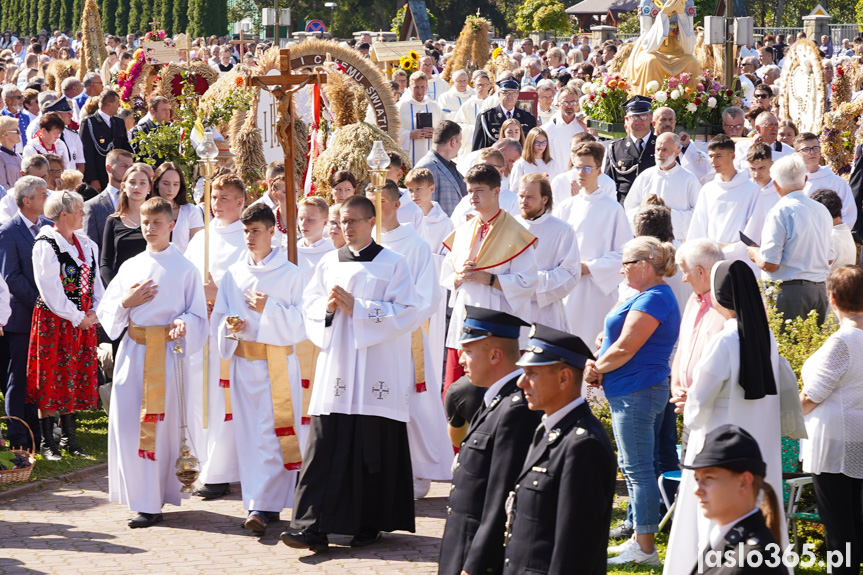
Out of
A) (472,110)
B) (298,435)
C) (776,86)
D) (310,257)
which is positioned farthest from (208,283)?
(776,86)

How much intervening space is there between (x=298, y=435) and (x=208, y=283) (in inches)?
48.5

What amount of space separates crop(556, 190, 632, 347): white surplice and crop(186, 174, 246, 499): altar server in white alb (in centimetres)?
248

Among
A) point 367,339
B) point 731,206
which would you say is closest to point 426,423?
point 367,339

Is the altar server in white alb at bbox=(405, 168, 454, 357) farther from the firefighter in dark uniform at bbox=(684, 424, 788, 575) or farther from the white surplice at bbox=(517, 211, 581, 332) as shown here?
the firefighter in dark uniform at bbox=(684, 424, 788, 575)

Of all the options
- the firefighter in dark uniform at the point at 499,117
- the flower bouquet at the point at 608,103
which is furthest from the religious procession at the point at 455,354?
the flower bouquet at the point at 608,103

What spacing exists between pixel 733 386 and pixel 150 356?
3.68m

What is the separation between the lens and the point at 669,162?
10.3m

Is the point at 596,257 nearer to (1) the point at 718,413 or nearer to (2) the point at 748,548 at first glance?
(1) the point at 718,413

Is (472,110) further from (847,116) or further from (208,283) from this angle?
(208,283)

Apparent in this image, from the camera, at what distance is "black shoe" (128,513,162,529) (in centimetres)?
739

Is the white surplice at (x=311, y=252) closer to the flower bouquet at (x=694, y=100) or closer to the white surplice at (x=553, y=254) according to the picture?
the white surplice at (x=553, y=254)

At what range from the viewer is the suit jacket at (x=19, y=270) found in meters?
8.84

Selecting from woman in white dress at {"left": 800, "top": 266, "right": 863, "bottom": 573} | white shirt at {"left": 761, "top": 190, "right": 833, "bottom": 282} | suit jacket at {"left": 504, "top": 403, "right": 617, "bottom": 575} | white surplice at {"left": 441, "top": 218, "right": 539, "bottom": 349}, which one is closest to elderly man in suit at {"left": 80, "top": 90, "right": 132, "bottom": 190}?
white surplice at {"left": 441, "top": 218, "right": 539, "bottom": 349}

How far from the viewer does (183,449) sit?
7344mm
